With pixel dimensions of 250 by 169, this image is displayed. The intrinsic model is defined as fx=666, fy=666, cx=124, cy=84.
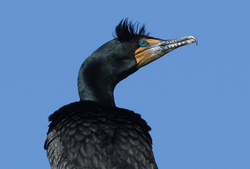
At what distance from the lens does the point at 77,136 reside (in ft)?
30.9

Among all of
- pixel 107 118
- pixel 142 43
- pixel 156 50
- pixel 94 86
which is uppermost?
pixel 142 43

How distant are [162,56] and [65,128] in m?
2.53

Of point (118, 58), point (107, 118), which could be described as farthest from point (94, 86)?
point (107, 118)

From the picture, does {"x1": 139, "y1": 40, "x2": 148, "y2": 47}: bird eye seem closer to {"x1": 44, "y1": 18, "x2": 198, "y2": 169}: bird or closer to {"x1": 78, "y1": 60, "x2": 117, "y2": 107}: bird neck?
{"x1": 44, "y1": 18, "x2": 198, "y2": 169}: bird

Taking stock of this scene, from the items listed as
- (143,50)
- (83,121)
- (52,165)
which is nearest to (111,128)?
(83,121)

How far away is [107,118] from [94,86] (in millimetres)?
1198

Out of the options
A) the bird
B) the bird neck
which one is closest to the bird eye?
the bird

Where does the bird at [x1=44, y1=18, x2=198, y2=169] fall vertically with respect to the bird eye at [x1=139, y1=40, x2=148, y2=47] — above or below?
below

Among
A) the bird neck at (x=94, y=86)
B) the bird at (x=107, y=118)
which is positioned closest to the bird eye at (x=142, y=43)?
the bird at (x=107, y=118)

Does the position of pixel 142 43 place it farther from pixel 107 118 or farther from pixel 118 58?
pixel 107 118

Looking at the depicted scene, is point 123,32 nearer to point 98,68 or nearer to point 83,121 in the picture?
point 98,68

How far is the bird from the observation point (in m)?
9.21

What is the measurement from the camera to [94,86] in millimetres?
10820

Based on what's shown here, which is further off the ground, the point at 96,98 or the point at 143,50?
the point at 143,50
